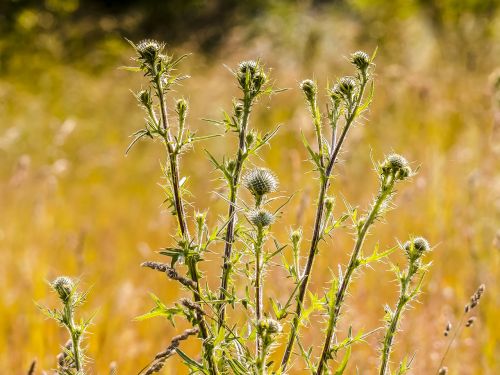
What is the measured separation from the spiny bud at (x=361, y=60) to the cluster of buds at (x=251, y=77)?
Result: 150 millimetres

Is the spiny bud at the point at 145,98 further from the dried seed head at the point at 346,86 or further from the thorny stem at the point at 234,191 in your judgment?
the dried seed head at the point at 346,86

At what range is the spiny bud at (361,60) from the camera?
3.63 ft

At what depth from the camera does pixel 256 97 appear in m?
1.14

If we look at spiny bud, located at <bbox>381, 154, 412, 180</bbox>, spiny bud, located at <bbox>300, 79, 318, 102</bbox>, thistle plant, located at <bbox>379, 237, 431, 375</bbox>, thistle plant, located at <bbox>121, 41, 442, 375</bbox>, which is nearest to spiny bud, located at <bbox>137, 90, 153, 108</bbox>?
thistle plant, located at <bbox>121, 41, 442, 375</bbox>

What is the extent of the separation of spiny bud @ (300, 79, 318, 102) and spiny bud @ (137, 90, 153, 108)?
254 mm

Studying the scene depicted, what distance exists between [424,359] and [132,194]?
2.87 metres

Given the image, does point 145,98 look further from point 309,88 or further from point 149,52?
point 309,88

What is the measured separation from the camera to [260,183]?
1.18m

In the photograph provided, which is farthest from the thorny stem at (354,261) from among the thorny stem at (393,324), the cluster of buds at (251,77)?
the cluster of buds at (251,77)

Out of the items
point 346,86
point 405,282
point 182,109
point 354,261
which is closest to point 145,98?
point 182,109

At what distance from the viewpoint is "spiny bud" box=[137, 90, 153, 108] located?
111 cm

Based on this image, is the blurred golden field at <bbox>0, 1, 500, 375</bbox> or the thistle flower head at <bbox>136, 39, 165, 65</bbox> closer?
the thistle flower head at <bbox>136, 39, 165, 65</bbox>

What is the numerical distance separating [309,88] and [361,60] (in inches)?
3.8

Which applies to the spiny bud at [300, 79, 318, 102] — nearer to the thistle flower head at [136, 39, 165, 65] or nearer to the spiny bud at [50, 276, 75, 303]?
the thistle flower head at [136, 39, 165, 65]
